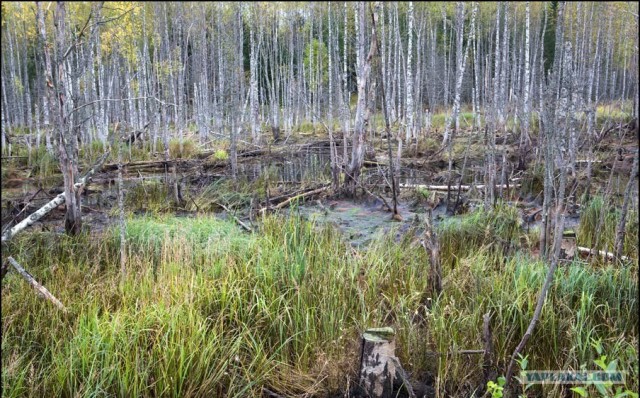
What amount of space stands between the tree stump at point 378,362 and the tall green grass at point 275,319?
0.21 meters

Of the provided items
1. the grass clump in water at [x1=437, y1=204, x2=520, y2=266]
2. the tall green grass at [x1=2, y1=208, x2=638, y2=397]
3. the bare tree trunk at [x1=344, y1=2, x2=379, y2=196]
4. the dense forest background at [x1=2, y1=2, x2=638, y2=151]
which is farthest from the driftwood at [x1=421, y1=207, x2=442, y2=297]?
the dense forest background at [x1=2, y1=2, x2=638, y2=151]

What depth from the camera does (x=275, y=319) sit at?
11.9 ft

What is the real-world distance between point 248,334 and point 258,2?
21.7 metres

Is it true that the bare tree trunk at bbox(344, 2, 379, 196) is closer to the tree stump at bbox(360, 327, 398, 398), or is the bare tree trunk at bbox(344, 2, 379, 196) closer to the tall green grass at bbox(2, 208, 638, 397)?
the tall green grass at bbox(2, 208, 638, 397)

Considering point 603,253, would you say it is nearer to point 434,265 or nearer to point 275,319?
point 434,265

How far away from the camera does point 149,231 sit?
583cm

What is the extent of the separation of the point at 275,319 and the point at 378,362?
3.02 feet

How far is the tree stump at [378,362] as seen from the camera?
2.95 metres

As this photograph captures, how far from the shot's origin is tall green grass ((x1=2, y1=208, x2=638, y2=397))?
9.92ft

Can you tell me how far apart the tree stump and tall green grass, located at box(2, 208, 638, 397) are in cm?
21

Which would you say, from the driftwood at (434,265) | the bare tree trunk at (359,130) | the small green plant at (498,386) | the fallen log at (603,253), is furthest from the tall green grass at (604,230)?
the bare tree trunk at (359,130)

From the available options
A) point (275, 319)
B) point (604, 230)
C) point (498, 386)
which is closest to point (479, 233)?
point (604, 230)

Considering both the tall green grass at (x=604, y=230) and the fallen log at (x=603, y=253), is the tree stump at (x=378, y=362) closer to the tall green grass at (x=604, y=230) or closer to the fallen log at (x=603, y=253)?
the fallen log at (x=603, y=253)

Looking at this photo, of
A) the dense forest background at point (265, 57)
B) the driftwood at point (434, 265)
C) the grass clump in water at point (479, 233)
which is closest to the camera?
the driftwood at point (434, 265)
